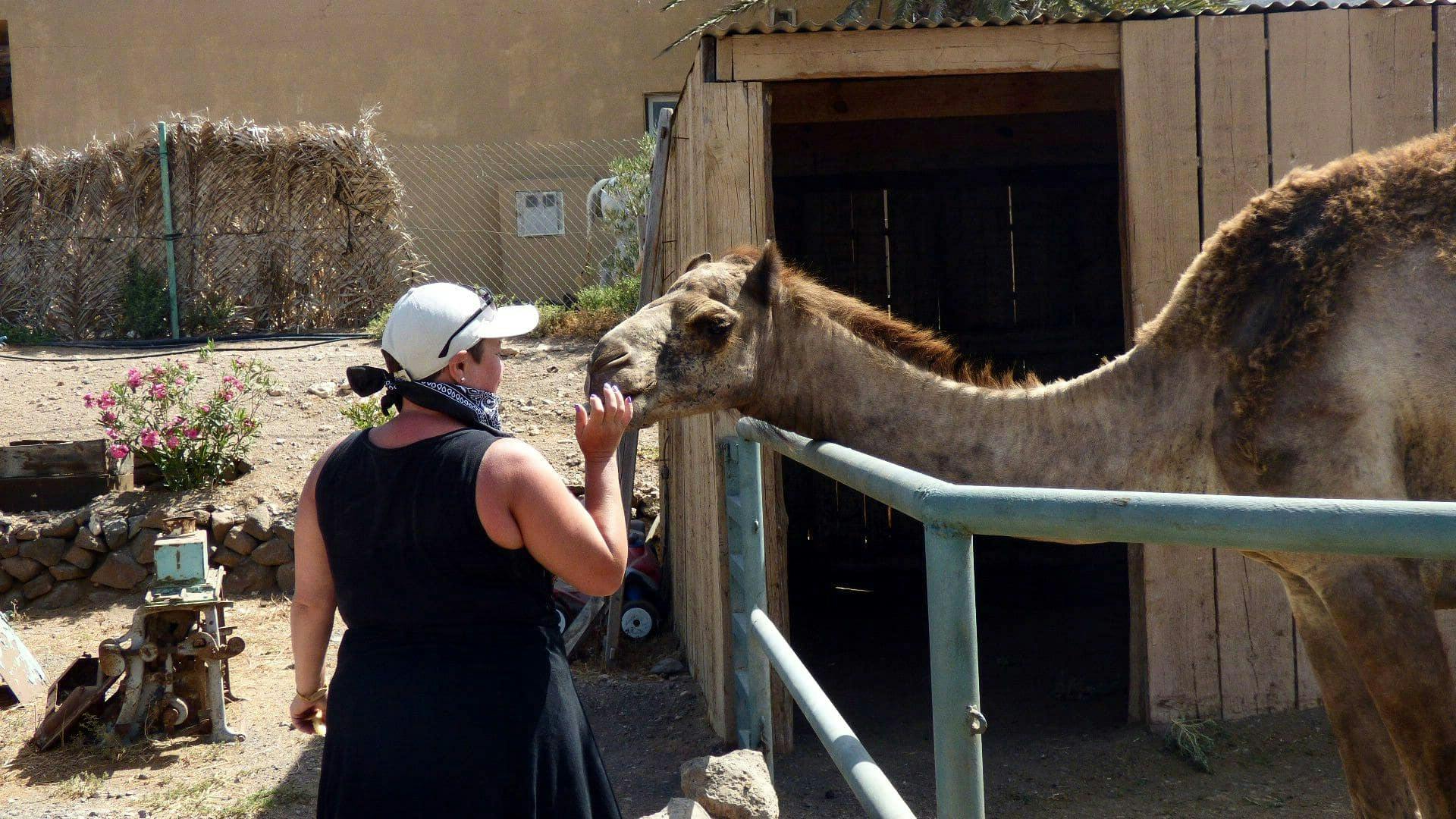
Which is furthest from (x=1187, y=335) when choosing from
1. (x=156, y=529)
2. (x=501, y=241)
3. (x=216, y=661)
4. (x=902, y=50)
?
(x=501, y=241)

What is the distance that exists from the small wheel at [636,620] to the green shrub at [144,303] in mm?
7656

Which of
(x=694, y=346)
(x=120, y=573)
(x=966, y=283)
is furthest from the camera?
(x=966, y=283)

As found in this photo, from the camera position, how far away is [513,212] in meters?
16.3

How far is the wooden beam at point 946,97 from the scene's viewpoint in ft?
23.5

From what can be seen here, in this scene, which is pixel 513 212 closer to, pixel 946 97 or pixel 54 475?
pixel 54 475

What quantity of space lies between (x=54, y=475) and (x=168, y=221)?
4508 millimetres

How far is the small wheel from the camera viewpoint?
7340 millimetres

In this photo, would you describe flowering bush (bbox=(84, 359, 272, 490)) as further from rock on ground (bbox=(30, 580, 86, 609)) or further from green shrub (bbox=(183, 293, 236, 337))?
green shrub (bbox=(183, 293, 236, 337))

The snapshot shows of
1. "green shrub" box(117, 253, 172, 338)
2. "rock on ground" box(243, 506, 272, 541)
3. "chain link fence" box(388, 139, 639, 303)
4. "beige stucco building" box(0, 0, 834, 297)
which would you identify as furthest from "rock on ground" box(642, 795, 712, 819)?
"beige stucco building" box(0, 0, 834, 297)

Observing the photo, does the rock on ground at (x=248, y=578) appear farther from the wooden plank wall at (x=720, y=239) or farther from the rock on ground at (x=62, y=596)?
the wooden plank wall at (x=720, y=239)

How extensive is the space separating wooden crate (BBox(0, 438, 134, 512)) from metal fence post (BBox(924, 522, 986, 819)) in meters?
8.68

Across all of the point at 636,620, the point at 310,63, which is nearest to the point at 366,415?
the point at 636,620

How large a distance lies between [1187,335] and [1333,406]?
478mm

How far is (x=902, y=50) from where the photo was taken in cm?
535
